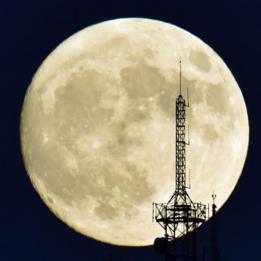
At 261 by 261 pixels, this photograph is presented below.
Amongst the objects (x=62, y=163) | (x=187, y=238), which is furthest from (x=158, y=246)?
(x=62, y=163)

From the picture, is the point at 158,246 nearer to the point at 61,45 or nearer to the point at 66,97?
the point at 66,97

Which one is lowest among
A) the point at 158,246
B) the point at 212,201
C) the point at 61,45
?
the point at 158,246

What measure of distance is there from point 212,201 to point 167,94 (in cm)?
1049

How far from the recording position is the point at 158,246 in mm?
68000

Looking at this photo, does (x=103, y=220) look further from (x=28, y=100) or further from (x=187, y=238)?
(x=28, y=100)

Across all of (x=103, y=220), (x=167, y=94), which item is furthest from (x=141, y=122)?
(x=103, y=220)

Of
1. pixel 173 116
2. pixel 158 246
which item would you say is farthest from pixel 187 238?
pixel 173 116

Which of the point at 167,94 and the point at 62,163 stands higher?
the point at 167,94

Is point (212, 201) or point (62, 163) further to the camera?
point (212, 201)

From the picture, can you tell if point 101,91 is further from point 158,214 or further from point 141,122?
point 158,214

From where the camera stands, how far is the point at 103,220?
224 feet

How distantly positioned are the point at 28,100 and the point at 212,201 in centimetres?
1654

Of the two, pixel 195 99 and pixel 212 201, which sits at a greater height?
pixel 195 99

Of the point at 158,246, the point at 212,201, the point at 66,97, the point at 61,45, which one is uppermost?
the point at 61,45
